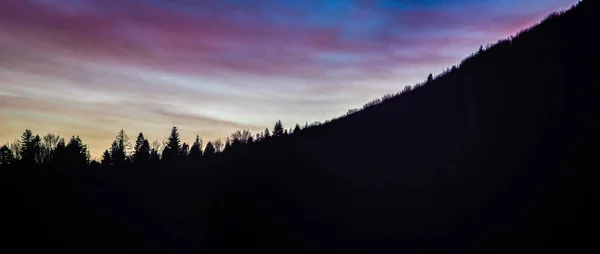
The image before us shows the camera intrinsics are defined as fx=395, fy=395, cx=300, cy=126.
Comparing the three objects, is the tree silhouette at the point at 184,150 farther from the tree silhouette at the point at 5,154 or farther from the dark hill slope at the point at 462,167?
the dark hill slope at the point at 462,167

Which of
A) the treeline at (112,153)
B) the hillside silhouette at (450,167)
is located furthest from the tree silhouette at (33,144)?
the hillside silhouette at (450,167)

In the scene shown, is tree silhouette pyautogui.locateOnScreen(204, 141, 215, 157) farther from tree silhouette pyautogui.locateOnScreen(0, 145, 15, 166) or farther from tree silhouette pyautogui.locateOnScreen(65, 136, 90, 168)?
tree silhouette pyautogui.locateOnScreen(0, 145, 15, 166)

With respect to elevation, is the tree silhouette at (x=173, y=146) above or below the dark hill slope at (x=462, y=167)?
above

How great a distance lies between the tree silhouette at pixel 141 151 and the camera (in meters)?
93.4

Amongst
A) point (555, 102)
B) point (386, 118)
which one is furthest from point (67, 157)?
point (555, 102)

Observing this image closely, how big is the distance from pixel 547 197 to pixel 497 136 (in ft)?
14.8

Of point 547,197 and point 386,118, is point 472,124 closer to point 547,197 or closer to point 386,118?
point 547,197

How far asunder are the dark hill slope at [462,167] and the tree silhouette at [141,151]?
70.2 m

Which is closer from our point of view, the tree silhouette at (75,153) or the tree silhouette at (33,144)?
the tree silhouette at (75,153)

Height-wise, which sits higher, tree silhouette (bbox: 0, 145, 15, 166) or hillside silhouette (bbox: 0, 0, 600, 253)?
tree silhouette (bbox: 0, 145, 15, 166)

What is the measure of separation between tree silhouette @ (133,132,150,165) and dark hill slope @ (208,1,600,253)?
7024 cm

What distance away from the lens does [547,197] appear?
1117cm

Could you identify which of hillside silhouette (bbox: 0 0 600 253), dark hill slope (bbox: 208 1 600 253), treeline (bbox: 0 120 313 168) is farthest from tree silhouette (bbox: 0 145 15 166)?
dark hill slope (bbox: 208 1 600 253)

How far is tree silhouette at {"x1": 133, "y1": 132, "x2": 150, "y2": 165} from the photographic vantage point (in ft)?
307
